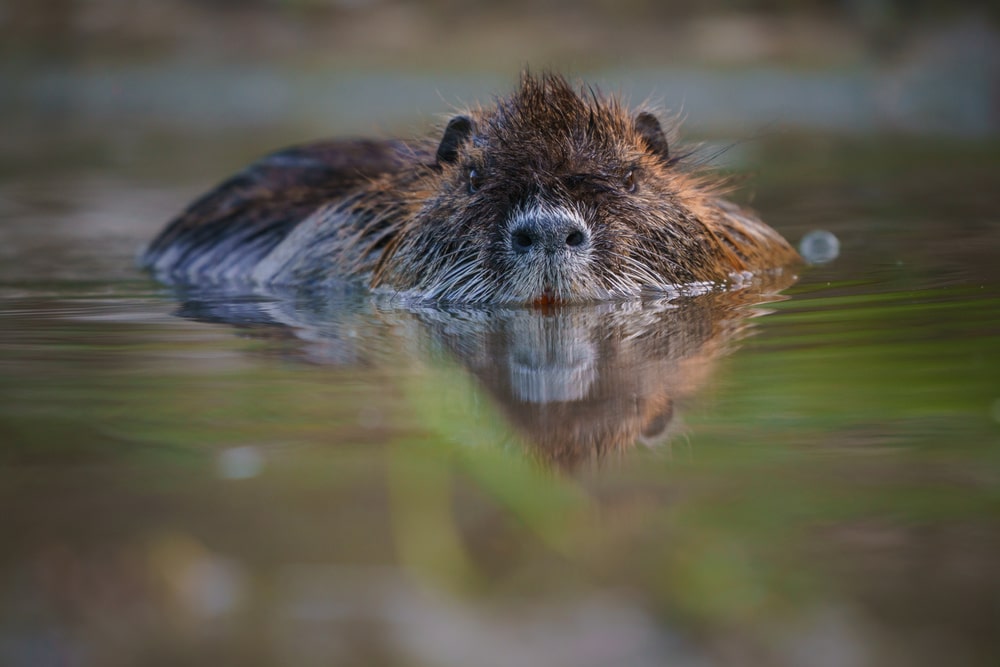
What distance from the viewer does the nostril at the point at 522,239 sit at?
4043 millimetres

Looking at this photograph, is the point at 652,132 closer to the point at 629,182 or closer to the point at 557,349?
the point at 629,182

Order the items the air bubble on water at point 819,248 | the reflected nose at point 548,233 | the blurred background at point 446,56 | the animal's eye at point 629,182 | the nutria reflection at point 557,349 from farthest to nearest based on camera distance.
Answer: the blurred background at point 446,56, the air bubble on water at point 819,248, the animal's eye at point 629,182, the reflected nose at point 548,233, the nutria reflection at point 557,349

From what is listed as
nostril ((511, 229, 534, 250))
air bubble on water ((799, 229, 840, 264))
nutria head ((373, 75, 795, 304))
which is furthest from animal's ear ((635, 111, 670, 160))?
air bubble on water ((799, 229, 840, 264))

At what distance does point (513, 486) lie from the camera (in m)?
2.18

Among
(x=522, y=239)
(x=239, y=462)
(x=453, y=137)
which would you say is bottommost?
(x=239, y=462)

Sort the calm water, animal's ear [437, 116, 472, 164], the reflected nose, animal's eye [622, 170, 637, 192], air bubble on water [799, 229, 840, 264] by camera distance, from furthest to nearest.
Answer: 1. air bubble on water [799, 229, 840, 264]
2. animal's ear [437, 116, 472, 164]
3. animal's eye [622, 170, 637, 192]
4. the reflected nose
5. the calm water

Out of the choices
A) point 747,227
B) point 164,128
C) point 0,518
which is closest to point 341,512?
point 0,518

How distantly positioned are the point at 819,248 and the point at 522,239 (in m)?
2.11

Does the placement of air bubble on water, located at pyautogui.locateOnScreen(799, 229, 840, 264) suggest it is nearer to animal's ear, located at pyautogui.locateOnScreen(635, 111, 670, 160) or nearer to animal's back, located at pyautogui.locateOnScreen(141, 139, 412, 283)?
animal's ear, located at pyautogui.locateOnScreen(635, 111, 670, 160)

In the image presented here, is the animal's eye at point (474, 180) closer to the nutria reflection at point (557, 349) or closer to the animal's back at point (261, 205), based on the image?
the nutria reflection at point (557, 349)

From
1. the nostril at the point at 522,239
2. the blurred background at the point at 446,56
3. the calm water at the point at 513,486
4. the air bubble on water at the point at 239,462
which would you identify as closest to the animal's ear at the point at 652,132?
the calm water at the point at 513,486

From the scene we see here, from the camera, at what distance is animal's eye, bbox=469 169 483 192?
4421 millimetres

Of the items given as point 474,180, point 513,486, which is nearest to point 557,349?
point 474,180

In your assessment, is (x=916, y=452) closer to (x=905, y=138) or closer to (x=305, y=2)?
(x=905, y=138)
